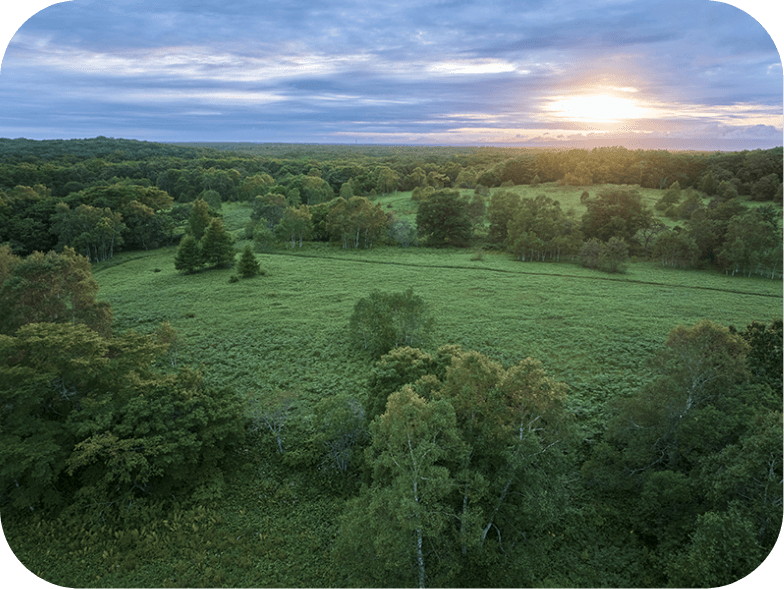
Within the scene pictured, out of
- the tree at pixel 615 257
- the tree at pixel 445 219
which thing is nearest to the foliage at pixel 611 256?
the tree at pixel 615 257

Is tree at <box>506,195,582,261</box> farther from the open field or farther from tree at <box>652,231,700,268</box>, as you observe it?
tree at <box>652,231,700,268</box>

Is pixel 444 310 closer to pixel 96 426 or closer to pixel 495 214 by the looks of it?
pixel 96 426

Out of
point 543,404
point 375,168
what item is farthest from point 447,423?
point 375,168

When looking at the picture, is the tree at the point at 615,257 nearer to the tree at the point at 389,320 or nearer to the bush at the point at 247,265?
the tree at the point at 389,320

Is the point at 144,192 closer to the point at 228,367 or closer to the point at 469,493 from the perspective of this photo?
the point at 228,367

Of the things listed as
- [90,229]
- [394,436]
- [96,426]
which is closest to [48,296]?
[96,426]
